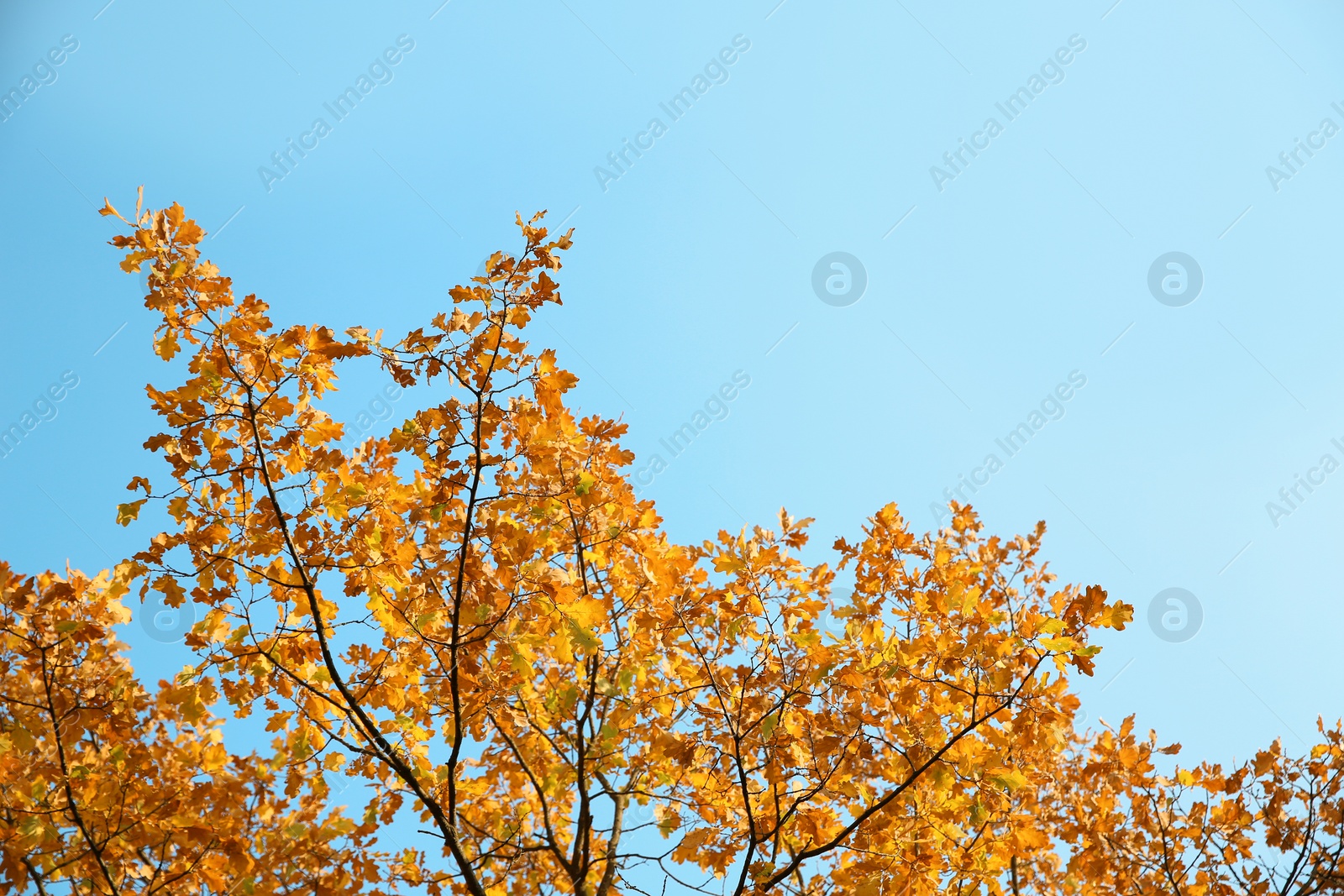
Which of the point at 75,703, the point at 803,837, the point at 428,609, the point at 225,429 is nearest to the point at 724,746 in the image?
the point at 803,837

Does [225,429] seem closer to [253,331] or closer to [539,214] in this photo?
[253,331]

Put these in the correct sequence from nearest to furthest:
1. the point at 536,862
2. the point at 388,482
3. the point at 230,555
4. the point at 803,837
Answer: the point at 230,555
the point at 388,482
the point at 803,837
the point at 536,862

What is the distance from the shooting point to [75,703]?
373cm

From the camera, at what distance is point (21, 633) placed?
3.66 meters

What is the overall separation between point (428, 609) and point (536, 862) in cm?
278

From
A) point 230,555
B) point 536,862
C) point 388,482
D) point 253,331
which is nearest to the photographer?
point 253,331

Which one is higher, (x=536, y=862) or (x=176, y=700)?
(x=176, y=700)

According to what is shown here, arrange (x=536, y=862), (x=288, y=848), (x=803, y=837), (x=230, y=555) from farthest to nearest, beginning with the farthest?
(x=536, y=862) < (x=288, y=848) < (x=803, y=837) < (x=230, y=555)

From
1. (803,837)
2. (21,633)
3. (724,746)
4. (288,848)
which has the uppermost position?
(21,633)

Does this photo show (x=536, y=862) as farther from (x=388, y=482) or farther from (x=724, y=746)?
(x=388, y=482)

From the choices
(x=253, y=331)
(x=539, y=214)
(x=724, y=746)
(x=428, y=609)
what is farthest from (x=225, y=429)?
(x=724, y=746)

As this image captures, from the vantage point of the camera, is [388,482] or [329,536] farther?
[388,482]

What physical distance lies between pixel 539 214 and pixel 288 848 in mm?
3680

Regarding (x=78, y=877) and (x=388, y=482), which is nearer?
(x=388, y=482)
